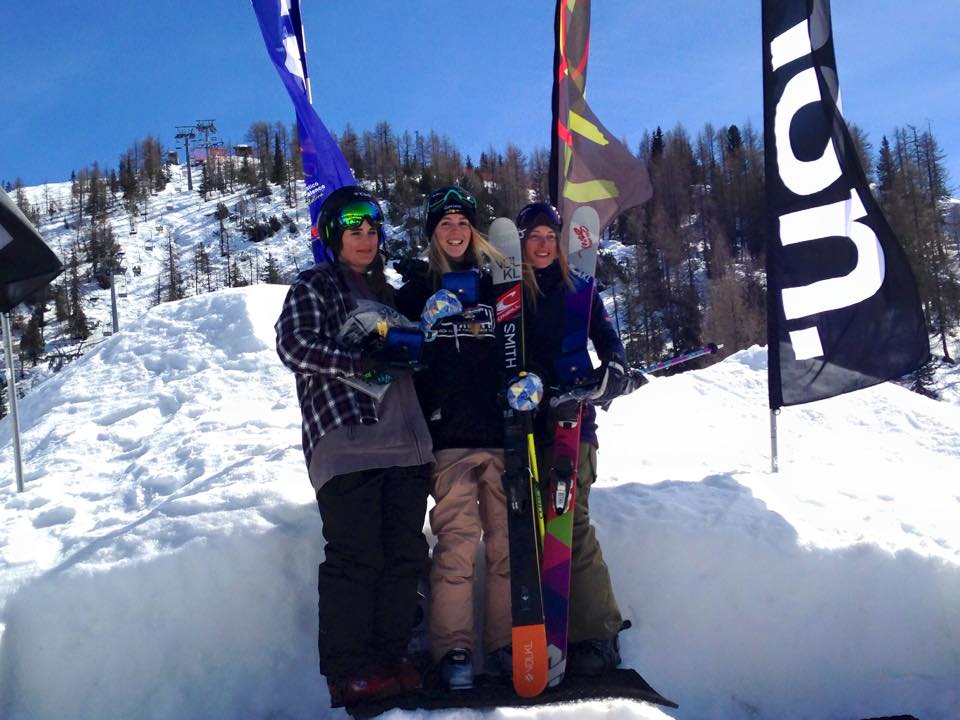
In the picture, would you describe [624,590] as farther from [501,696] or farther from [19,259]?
[19,259]

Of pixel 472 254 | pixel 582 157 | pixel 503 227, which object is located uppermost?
pixel 582 157

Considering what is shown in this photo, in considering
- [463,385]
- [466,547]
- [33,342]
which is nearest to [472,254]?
[463,385]

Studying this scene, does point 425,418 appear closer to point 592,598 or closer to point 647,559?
point 592,598

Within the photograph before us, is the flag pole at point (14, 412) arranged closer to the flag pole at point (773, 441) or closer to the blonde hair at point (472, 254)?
the blonde hair at point (472, 254)

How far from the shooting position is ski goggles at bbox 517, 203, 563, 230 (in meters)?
3.56

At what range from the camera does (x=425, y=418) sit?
3139mm

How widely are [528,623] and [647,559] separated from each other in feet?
3.42

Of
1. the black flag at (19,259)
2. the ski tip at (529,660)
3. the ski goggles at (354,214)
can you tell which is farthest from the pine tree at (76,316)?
the ski tip at (529,660)

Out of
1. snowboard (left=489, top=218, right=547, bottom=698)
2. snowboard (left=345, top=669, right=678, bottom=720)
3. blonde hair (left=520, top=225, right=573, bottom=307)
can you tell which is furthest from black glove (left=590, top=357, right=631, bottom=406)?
snowboard (left=345, top=669, right=678, bottom=720)

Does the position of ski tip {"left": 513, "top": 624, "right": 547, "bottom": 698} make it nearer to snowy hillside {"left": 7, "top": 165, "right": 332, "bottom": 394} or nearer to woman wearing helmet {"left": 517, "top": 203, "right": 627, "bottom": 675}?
woman wearing helmet {"left": 517, "top": 203, "right": 627, "bottom": 675}

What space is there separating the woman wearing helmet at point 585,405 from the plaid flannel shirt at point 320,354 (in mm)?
829

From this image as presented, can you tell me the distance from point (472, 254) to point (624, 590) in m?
1.89

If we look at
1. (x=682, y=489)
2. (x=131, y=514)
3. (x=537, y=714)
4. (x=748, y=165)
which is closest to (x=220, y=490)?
(x=131, y=514)

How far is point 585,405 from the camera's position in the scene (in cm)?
333
